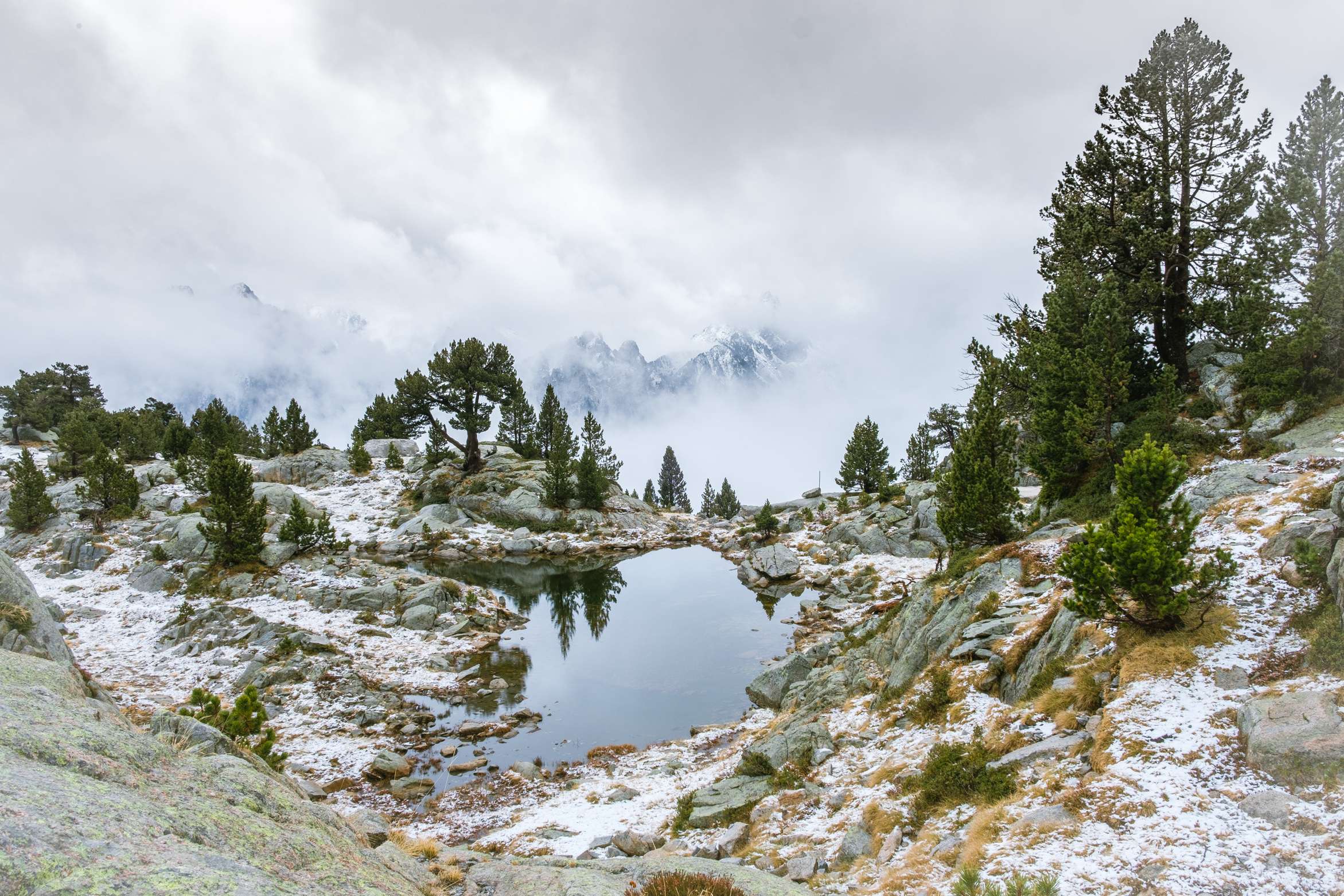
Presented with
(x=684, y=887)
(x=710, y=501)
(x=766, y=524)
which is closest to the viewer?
(x=684, y=887)

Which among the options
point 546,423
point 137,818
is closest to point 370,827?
point 137,818

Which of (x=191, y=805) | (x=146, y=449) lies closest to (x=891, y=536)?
(x=191, y=805)

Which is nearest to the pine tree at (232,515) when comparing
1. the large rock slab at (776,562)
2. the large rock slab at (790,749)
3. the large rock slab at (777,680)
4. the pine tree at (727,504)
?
the large rock slab at (777,680)

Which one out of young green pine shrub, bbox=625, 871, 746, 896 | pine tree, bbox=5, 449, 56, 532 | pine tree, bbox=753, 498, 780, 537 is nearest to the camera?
young green pine shrub, bbox=625, 871, 746, 896

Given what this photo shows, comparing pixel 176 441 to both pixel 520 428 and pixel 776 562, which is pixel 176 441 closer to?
pixel 520 428

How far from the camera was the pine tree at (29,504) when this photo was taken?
40.4m

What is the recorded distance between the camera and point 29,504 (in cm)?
4062

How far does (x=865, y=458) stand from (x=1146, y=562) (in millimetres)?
49817

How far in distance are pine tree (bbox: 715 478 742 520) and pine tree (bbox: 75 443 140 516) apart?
63201 millimetres

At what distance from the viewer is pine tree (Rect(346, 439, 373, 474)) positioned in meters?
63.3

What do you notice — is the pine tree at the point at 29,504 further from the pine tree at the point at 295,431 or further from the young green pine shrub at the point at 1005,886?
the young green pine shrub at the point at 1005,886

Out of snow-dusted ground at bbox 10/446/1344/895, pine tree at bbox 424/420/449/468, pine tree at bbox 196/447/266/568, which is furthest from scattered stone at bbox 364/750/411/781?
pine tree at bbox 424/420/449/468

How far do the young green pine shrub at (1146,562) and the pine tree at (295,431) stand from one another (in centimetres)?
7466

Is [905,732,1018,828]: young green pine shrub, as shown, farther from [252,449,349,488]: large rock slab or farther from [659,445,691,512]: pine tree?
[659,445,691,512]: pine tree
